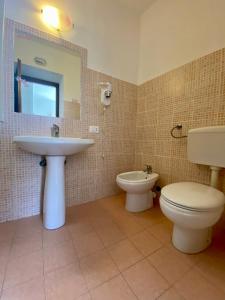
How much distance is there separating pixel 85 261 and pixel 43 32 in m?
1.94

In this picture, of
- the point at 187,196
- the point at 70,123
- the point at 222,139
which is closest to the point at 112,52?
the point at 70,123

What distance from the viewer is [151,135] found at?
1.96 m

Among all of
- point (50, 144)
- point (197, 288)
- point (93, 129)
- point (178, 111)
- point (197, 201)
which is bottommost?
point (197, 288)

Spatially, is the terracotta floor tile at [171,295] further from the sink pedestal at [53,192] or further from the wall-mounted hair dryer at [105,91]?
the wall-mounted hair dryer at [105,91]

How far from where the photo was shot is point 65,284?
31.7 inches

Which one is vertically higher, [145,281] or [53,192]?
[53,192]

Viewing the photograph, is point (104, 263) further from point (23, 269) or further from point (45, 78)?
point (45, 78)

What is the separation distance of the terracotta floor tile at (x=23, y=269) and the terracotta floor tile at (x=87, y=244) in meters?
0.24

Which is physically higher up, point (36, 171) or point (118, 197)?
point (36, 171)

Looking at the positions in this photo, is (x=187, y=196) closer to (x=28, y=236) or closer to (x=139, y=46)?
(x=28, y=236)

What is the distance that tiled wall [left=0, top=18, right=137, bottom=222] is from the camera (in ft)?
4.38

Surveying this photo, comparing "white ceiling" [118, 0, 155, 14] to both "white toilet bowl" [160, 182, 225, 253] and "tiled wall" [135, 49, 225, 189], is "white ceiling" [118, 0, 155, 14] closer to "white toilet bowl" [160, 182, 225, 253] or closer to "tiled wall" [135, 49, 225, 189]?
"tiled wall" [135, 49, 225, 189]

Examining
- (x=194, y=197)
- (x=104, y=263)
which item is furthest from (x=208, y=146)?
(x=104, y=263)

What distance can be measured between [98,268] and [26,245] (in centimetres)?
57
